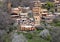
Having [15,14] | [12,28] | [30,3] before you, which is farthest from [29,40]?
[30,3]

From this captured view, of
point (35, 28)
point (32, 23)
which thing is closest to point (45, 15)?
point (32, 23)

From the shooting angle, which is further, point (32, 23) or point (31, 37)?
point (32, 23)

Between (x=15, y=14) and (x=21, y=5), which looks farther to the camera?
(x=21, y=5)

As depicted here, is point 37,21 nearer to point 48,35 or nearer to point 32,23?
point 32,23

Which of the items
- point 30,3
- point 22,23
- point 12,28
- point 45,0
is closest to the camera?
point 12,28

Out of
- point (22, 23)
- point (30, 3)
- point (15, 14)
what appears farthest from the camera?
point (30, 3)

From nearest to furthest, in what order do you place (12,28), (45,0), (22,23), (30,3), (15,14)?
(12,28)
(22,23)
(15,14)
(30,3)
(45,0)

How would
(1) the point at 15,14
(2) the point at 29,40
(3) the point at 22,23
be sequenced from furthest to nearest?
(1) the point at 15,14
(3) the point at 22,23
(2) the point at 29,40

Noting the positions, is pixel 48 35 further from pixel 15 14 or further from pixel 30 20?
pixel 15 14
